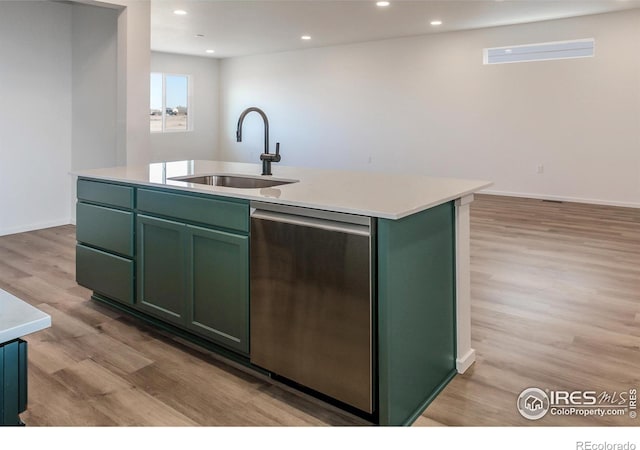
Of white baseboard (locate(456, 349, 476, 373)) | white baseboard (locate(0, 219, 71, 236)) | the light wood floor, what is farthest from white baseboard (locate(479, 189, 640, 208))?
white baseboard (locate(0, 219, 71, 236))

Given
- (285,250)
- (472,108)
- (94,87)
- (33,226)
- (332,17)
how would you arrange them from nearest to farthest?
(285,250), (94,87), (33,226), (332,17), (472,108)

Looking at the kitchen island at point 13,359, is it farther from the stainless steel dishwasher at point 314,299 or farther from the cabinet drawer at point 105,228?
the cabinet drawer at point 105,228

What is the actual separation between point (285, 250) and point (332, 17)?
5604mm

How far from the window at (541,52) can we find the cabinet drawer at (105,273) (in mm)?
6566

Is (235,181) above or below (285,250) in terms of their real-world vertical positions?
above

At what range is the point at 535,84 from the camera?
23.6 ft

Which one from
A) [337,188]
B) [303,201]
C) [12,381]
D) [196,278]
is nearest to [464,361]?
[337,188]

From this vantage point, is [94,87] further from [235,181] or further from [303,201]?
[303,201]

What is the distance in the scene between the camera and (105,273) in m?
2.97

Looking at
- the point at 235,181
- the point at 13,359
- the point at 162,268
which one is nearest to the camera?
the point at 13,359

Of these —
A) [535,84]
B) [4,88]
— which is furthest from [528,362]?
[535,84]

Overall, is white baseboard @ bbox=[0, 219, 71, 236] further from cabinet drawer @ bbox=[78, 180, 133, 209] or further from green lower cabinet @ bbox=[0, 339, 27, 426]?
green lower cabinet @ bbox=[0, 339, 27, 426]

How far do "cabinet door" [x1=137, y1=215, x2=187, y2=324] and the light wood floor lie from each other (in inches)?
7.0

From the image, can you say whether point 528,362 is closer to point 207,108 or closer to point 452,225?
point 452,225
